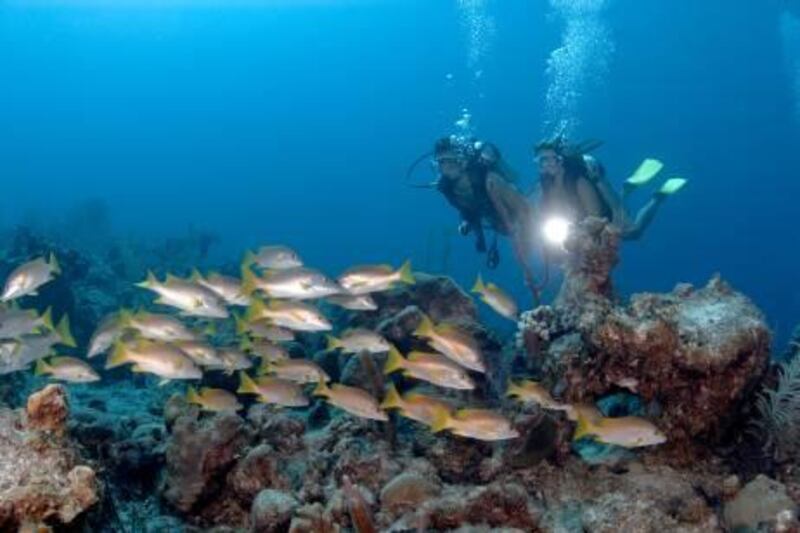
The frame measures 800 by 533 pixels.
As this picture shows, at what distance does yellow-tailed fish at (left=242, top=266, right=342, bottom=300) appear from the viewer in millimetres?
6809

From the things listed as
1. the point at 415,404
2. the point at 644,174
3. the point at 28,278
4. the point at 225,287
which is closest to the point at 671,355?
the point at 415,404

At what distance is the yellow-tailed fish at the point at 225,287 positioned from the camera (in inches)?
286

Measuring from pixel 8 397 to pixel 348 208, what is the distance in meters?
126

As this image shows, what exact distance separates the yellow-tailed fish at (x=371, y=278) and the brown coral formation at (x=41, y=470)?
10.9ft

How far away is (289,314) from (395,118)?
164m

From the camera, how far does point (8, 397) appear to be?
959 cm

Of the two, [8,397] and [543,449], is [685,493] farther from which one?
[8,397]

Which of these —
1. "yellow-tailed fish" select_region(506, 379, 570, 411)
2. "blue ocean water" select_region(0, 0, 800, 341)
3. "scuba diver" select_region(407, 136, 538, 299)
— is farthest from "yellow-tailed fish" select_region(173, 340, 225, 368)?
"blue ocean water" select_region(0, 0, 800, 341)

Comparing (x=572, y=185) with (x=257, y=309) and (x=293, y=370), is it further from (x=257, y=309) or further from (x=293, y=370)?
(x=257, y=309)

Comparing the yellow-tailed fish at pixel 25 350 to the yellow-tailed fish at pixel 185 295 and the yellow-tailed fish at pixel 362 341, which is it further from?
the yellow-tailed fish at pixel 362 341

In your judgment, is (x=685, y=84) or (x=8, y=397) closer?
(x=8, y=397)

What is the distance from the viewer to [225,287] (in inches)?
289

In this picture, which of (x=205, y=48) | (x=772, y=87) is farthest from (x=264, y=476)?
(x=205, y=48)

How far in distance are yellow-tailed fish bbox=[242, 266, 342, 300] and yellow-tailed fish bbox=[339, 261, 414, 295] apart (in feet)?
0.53
